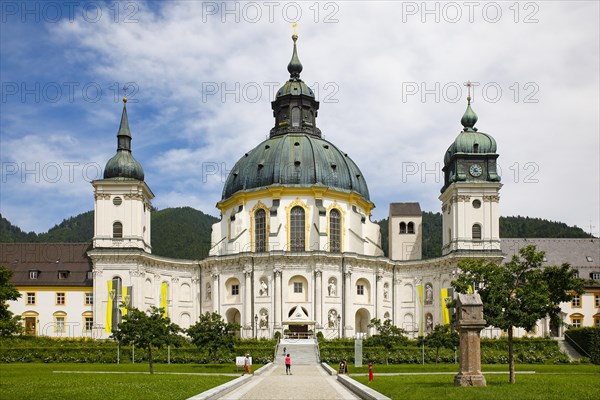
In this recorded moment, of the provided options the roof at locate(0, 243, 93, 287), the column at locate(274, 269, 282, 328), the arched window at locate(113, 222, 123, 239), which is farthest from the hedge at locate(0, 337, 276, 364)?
the arched window at locate(113, 222, 123, 239)

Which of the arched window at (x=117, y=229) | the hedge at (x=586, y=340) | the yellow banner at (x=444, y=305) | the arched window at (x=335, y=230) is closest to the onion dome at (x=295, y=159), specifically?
the arched window at (x=335, y=230)

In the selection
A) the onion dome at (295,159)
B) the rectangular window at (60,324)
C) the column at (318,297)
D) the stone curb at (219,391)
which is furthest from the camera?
the onion dome at (295,159)

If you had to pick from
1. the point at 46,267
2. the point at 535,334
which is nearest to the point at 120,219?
the point at 46,267

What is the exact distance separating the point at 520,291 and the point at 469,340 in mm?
6501

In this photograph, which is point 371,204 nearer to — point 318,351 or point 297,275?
point 297,275

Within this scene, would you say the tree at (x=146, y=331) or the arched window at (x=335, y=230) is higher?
the arched window at (x=335, y=230)

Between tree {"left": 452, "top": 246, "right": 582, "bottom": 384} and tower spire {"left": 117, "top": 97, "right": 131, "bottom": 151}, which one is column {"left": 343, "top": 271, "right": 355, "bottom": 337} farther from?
tree {"left": 452, "top": 246, "right": 582, "bottom": 384}

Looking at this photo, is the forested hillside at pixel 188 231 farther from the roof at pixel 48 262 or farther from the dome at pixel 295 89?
the roof at pixel 48 262

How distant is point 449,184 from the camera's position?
9750 cm

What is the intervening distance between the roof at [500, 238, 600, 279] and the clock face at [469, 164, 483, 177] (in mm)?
10333

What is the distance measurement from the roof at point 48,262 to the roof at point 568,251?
1958 inches

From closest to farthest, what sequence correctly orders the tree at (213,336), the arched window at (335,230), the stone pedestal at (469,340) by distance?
the stone pedestal at (469,340) → the tree at (213,336) → the arched window at (335,230)

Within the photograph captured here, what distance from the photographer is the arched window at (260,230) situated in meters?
98.4

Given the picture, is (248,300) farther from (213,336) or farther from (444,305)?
(213,336)
